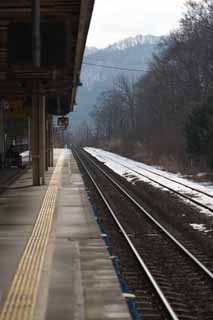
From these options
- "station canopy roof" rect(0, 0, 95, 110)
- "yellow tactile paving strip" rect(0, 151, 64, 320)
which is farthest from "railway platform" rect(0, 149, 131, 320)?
"station canopy roof" rect(0, 0, 95, 110)

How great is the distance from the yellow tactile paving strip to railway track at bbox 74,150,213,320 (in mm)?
1339

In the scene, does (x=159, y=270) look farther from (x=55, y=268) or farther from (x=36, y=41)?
(x=36, y=41)

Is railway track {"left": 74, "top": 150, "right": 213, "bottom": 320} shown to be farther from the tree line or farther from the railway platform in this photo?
the tree line

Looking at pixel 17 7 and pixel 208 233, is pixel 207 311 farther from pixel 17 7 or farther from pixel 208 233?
pixel 17 7

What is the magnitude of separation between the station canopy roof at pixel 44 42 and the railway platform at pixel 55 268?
15.8 feet

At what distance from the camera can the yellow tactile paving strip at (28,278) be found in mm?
6535

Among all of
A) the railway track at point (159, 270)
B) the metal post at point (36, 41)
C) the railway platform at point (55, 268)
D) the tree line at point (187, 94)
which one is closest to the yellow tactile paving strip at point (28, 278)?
the railway platform at point (55, 268)

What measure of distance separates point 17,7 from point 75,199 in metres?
6.25

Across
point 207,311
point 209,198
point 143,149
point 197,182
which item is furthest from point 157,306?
point 143,149

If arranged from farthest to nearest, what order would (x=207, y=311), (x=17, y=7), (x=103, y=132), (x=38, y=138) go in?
(x=103, y=132), (x=38, y=138), (x=17, y=7), (x=207, y=311)

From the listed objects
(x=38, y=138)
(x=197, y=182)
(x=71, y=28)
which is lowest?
(x=197, y=182)

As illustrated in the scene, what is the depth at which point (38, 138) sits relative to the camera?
74.5 feet

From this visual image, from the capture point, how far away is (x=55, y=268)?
29.8ft

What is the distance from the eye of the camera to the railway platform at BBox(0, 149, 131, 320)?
6.81 metres
